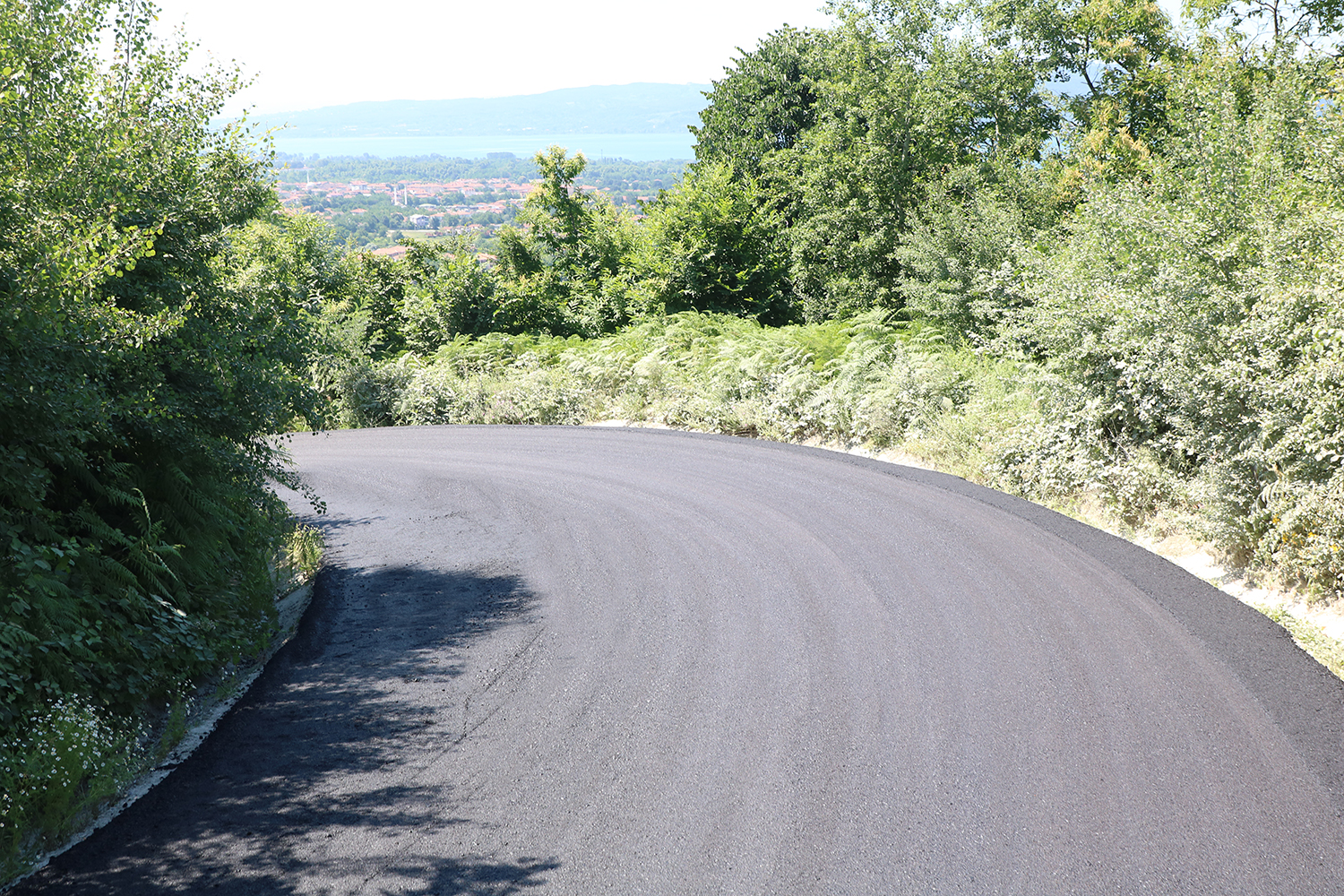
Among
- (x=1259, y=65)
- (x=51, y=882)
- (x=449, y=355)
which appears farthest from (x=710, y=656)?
(x=1259, y=65)

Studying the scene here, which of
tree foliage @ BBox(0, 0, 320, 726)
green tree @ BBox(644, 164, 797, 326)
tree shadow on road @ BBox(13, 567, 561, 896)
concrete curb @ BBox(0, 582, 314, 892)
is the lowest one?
concrete curb @ BBox(0, 582, 314, 892)

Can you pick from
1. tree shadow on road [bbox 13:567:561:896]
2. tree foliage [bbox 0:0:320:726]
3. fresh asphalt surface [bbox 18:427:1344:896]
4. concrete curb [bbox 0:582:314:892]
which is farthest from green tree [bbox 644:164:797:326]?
tree shadow on road [bbox 13:567:561:896]

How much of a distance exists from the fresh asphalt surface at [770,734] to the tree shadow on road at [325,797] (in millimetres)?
21

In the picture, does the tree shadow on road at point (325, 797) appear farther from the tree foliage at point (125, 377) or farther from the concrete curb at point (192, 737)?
the tree foliage at point (125, 377)

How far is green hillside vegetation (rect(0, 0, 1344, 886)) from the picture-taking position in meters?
5.87

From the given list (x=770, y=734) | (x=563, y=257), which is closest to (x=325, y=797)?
(x=770, y=734)

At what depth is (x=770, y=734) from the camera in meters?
5.79

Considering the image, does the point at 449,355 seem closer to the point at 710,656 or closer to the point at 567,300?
the point at 567,300

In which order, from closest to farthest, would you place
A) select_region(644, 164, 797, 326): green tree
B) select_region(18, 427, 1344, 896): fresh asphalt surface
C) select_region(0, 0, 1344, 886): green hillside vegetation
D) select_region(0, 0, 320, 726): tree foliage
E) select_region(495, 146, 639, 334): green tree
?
1. select_region(18, 427, 1344, 896): fresh asphalt surface
2. select_region(0, 0, 320, 726): tree foliage
3. select_region(0, 0, 1344, 886): green hillside vegetation
4. select_region(644, 164, 797, 326): green tree
5. select_region(495, 146, 639, 334): green tree

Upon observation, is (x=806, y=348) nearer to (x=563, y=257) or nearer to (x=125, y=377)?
(x=125, y=377)

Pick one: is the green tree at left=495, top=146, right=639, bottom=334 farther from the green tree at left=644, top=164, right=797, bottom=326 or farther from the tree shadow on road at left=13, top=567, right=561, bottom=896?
the tree shadow on road at left=13, top=567, right=561, bottom=896

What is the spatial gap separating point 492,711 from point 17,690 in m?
2.86

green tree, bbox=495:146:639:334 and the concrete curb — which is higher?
green tree, bbox=495:146:639:334

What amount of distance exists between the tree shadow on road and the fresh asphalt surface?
2 centimetres
